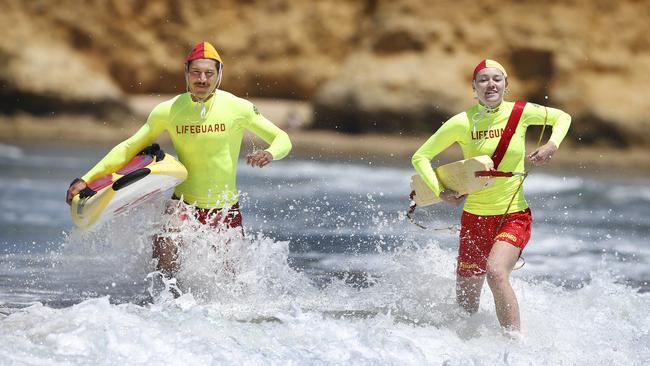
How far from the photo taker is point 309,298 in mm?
6996

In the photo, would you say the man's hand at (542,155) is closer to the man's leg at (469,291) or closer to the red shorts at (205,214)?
the man's leg at (469,291)

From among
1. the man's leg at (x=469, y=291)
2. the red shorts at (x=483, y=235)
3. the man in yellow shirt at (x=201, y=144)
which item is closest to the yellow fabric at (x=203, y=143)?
the man in yellow shirt at (x=201, y=144)

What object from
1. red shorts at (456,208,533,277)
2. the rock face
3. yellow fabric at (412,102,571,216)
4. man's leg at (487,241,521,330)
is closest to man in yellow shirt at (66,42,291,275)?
yellow fabric at (412,102,571,216)

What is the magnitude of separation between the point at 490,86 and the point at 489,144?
1.10 ft

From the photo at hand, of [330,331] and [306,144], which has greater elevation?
[306,144]

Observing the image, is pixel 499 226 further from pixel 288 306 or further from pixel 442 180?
pixel 288 306

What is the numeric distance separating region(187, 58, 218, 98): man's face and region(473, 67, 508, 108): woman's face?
5.36ft

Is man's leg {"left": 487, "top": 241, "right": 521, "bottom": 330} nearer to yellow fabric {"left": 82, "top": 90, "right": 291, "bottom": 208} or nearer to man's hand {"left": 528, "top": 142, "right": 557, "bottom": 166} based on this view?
man's hand {"left": 528, "top": 142, "right": 557, "bottom": 166}

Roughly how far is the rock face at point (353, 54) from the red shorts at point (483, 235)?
14861 mm

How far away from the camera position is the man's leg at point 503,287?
579 cm

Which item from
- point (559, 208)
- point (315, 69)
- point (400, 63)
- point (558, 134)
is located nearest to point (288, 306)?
point (558, 134)

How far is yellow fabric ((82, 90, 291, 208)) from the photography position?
255 inches

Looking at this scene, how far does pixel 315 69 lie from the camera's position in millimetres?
24438

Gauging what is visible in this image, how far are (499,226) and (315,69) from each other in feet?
61.1
